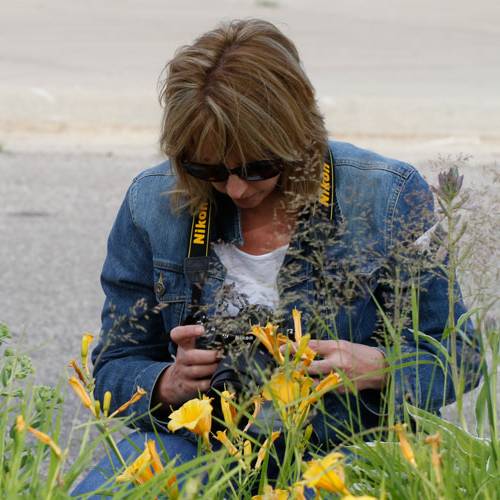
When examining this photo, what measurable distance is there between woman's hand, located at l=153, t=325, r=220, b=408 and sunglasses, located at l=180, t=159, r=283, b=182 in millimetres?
324

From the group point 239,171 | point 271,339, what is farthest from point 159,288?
point 271,339

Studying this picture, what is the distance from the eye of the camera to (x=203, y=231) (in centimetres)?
229

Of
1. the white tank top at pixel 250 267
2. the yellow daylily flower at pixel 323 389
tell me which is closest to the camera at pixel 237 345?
the yellow daylily flower at pixel 323 389

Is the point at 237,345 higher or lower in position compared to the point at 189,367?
higher

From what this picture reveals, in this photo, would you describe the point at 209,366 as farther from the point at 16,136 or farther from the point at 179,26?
the point at 179,26

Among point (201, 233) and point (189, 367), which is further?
point (201, 233)

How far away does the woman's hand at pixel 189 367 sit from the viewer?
1.97 metres

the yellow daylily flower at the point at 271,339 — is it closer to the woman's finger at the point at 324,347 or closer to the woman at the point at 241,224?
the woman's finger at the point at 324,347

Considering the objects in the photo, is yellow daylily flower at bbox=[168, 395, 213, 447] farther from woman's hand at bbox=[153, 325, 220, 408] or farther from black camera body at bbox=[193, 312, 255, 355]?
woman's hand at bbox=[153, 325, 220, 408]

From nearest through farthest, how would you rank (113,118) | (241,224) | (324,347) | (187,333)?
(324,347) → (187,333) → (241,224) → (113,118)

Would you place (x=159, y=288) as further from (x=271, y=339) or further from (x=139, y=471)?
(x=139, y=471)

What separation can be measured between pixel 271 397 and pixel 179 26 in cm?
Answer: 2735

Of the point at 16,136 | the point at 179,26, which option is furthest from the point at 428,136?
the point at 179,26

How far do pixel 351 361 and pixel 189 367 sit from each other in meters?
Answer: 0.32
